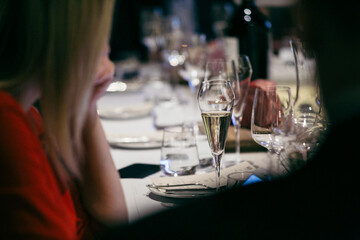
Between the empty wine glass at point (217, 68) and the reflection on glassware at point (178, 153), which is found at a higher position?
the empty wine glass at point (217, 68)

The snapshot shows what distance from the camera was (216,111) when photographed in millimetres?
1022

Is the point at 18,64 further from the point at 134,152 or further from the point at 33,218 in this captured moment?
the point at 134,152

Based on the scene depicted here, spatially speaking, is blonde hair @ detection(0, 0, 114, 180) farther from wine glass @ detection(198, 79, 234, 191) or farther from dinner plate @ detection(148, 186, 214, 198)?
wine glass @ detection(198, 79, 234, 191)

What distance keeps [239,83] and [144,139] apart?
1.32ft

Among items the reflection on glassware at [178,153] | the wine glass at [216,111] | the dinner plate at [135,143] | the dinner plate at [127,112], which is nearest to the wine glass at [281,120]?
the wine glass at [216,111]

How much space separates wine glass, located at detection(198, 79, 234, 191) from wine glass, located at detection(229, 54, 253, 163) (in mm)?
244

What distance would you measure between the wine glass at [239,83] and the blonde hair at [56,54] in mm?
672

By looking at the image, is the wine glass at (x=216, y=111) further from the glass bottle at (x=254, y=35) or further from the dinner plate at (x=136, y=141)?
the glass bottle at (x=254, y=35)

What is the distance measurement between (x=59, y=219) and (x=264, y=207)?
0.31 meters

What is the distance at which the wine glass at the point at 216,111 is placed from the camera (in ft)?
3.27

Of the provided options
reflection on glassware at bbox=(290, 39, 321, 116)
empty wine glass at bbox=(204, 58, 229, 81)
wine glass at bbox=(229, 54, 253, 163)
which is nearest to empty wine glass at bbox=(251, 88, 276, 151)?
reflection on glassware at bbox=(290, 39, 321, 116)

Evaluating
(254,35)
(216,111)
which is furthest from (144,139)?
(254,35)

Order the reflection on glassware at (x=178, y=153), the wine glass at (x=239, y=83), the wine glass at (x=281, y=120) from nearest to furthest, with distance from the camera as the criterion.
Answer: the wine glass at (x=281, y=120) < the reflection on glassware at (x=178, y=153) < the wine glass at (x=239, y=83)

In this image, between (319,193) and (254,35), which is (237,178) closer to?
(319,193)
